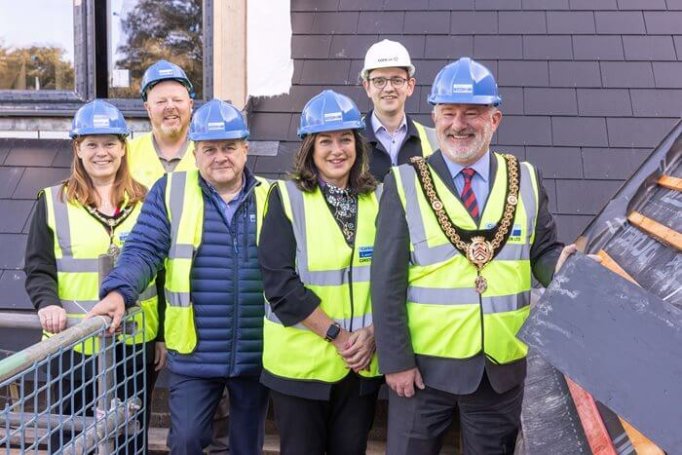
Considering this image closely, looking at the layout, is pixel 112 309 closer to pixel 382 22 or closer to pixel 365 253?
pixel 365 253

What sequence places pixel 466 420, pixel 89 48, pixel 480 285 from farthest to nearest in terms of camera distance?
pixel 89 48
pixel 466 420
pixel 480 285

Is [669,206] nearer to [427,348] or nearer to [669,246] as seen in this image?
[669,246]

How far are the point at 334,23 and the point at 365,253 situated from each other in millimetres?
2694

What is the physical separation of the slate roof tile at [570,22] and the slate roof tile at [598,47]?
6cm

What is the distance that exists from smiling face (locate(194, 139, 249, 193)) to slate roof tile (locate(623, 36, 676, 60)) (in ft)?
9.96

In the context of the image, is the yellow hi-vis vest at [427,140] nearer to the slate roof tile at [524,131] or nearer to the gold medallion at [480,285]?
the slate roof tile at [524,131]

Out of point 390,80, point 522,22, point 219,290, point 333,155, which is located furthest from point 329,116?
point 522,22

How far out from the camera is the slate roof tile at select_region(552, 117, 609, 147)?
4.62m

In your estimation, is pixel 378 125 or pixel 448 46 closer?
pixel 378 125

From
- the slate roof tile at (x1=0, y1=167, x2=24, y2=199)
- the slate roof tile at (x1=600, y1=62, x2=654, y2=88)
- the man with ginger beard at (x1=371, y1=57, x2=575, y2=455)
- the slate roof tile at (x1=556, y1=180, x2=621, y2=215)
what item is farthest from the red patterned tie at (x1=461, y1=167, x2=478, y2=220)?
the slate roof tile at (x1=0, y1=167, x2=24, y2=199)

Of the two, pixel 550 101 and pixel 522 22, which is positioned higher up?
pixel 522 22

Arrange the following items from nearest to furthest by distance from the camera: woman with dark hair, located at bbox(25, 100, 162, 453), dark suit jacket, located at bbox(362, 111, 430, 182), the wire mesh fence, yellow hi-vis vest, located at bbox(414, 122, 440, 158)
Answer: the wire mesh fence → woman with dark hair, located at bbox(25, 100, 162, 453) → dark suit jacket, located at bbox(362, 111, 430, 182) → yellow hi-vis vest, located at bbox(414, 122, 440, 158)

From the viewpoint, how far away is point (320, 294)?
112 inches

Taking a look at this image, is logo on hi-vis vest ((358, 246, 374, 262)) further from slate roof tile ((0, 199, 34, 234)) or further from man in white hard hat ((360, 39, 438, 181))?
slate roof tile ((0, 199, 34, 234))
